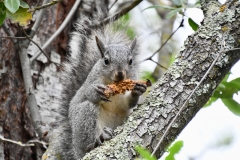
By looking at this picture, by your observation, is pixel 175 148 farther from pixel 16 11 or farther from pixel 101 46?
pixel 101 46

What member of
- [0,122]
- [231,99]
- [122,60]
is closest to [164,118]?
[231,99]

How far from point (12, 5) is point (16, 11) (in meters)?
0.18

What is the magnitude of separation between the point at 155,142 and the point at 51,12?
1.76 m

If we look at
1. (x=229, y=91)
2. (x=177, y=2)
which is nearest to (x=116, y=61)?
(x=177, y=2)

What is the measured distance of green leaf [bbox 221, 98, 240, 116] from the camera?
8.47 feet

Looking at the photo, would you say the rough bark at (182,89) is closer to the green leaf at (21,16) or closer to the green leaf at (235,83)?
the green leaf at (235,83)

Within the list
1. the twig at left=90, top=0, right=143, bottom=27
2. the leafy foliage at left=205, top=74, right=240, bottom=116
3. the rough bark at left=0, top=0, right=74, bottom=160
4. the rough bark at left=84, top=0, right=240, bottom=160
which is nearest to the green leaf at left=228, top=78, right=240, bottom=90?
the leafy foliage at left=205, top=74, right=240, bottom=116

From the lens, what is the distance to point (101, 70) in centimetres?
303

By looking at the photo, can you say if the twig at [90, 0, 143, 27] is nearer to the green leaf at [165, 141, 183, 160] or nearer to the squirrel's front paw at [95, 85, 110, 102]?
the squirrel's front paw at [95, 85, 110, 102]

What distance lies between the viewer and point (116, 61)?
299 cm

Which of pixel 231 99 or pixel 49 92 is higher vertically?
pixel 49 92

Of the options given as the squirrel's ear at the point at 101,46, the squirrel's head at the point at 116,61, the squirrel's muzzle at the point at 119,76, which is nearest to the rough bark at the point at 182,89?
the squirrel's muzzle at the point at 119,76

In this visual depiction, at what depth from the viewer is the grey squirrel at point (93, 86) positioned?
284 cm

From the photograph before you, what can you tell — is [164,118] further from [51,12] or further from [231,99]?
[51,12]
